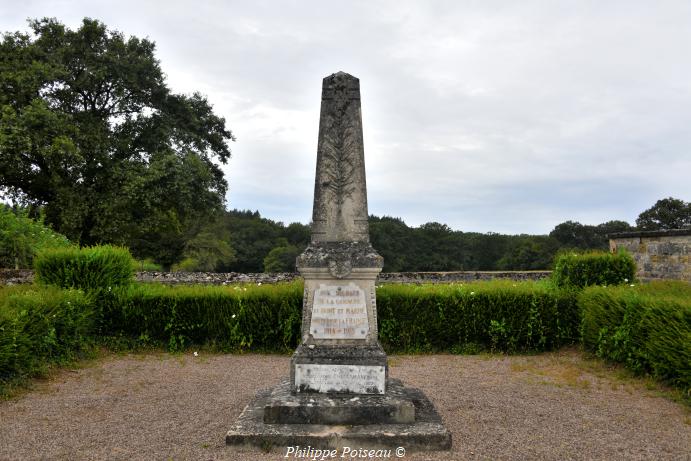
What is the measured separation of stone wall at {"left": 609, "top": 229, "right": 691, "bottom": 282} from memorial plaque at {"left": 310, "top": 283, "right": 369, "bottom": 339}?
9602mm

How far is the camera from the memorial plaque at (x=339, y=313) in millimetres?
4828

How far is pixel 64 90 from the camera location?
17562mm

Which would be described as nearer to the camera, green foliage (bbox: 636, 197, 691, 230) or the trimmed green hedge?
the trimmed green hedge

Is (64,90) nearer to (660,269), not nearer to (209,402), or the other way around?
(209,402)

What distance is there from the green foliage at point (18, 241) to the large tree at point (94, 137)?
111 inches

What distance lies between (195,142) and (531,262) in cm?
2052

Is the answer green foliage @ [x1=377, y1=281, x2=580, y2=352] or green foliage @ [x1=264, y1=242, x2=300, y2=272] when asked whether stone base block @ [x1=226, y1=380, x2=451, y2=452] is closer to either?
green foliage @ [x1=377, y1=281, x2=580, y2=352]

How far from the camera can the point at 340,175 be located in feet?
16.6

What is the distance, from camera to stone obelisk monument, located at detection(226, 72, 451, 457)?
13.9ft

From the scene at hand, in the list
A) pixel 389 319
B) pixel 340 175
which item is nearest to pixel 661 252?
pixel 389 319

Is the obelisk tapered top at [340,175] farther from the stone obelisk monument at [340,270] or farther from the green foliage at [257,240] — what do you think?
the green foliage at [257,240]

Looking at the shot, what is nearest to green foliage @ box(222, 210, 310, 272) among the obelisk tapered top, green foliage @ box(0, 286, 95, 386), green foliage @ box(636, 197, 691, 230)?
green foliage @ box(636, 197, 691, 230)

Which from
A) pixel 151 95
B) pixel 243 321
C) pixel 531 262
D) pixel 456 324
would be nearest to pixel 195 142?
pixel 151 95

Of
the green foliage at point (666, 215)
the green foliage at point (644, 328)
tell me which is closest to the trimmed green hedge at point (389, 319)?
the green foliage at point (644, 328)
